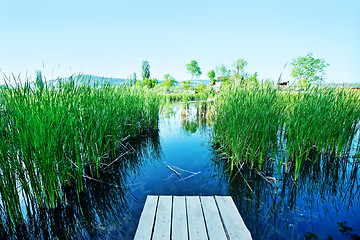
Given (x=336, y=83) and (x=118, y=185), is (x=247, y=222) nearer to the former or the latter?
(x=118, y=185)

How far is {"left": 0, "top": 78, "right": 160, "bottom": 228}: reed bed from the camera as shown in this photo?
1647 millimetres

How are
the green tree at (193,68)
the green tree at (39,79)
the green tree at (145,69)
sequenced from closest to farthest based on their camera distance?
the green tree at (39,79)
the green tree at (193,68)
the green tree at (145,69)

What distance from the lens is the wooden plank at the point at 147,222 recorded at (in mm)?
1459

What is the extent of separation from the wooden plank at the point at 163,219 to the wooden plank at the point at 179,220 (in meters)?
0.05

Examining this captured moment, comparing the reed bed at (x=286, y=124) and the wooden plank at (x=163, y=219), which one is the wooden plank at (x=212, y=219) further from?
the reed bed at (x=286, y=124)

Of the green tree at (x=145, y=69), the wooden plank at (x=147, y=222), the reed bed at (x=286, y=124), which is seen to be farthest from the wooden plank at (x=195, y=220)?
the green tree at (x=145, y=69)

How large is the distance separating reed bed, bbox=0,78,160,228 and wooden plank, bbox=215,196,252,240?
1.81 meters

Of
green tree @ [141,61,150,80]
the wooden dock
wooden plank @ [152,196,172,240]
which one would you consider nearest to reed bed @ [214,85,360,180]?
the wooden dock

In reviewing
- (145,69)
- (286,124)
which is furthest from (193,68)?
(286,124)

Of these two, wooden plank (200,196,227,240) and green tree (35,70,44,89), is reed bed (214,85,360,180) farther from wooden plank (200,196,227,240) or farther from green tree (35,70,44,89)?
green tree (35,70,44,89)

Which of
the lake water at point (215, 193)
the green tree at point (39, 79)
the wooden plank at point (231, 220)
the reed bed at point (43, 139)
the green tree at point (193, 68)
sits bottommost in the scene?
the lake water at point (215, 193)

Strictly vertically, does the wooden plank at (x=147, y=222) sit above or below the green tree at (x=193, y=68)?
below

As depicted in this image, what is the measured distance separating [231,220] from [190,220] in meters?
0.39

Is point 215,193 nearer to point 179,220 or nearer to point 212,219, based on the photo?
point 212,219
